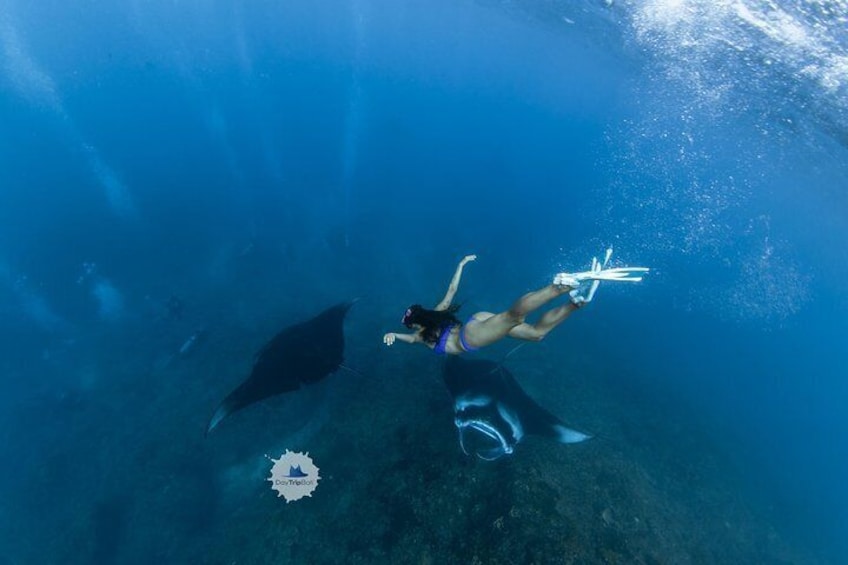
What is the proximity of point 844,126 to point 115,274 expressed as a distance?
119 feet

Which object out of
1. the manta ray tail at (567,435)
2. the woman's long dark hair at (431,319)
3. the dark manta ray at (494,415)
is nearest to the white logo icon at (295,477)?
the dark manta ray at (494,415)

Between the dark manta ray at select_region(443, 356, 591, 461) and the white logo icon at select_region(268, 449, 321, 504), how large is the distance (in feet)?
11.9

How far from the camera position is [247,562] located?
9.19 m

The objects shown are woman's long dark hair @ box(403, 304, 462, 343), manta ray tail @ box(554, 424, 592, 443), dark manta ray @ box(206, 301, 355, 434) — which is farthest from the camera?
dark manta ray @ box(206, 301, 355, 434)

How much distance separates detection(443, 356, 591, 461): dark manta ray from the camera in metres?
9.43

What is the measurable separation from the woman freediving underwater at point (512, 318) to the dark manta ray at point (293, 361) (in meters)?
4.59

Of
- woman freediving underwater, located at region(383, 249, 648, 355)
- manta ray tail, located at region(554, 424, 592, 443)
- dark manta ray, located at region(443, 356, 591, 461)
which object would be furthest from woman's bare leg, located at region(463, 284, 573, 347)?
manta ray tail, located at region(554, 424, 592, 443)

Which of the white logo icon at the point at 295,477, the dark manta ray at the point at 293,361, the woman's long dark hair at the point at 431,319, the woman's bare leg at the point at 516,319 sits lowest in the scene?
the white logo icon at the point at 295,477

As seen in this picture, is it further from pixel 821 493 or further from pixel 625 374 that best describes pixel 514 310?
pixel 821 493

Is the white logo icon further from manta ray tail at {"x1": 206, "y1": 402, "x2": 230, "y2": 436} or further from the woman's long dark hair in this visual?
the woman's long dark hair

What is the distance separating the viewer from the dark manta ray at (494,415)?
943 centimetres

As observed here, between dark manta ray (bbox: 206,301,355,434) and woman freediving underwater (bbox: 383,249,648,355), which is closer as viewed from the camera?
woman freediving underwater (bbox: 383,249,648,355)

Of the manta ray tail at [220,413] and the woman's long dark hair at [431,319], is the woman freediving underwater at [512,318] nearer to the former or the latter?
the woman's long dark hair at [431,319]

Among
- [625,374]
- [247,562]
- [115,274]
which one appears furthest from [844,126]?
[115,274]
